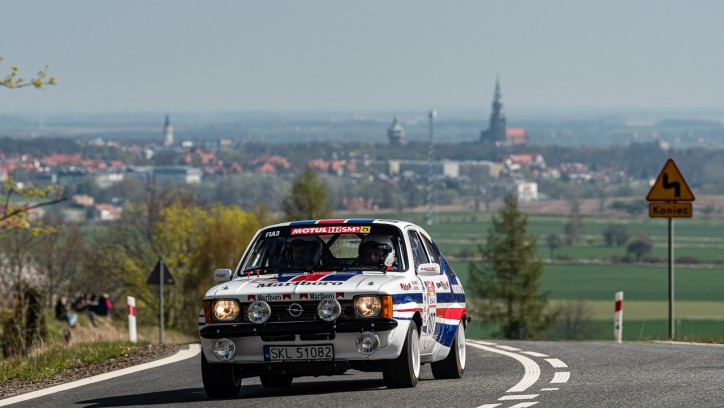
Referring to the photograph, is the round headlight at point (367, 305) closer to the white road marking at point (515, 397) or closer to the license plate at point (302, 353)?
the license plate at point (302, 353)

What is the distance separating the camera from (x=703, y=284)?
122625 millimetres

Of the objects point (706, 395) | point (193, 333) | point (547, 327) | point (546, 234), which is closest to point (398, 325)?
point (706, 395)

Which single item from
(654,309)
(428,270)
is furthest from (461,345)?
(654,309)

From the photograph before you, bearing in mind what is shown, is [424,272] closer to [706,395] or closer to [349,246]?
[349,246]

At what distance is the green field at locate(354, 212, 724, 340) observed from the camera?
93.4 meters

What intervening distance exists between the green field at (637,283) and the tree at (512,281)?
1867 millimetres

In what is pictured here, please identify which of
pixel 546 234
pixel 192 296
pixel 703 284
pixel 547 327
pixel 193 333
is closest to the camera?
pixel 193 333

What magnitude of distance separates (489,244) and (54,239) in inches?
1212

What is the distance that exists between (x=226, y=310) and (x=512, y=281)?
3639 inches

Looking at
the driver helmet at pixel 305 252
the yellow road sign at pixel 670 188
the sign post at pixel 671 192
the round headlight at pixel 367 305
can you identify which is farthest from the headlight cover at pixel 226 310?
the yellow road sign at pixel 670 188

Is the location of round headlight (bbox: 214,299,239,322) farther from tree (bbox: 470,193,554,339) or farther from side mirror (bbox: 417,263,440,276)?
tree (bbox: 470,193,554,339)

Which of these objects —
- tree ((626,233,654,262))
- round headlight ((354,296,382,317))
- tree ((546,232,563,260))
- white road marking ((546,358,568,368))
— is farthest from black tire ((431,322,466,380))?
tree ((546,232,563,260))

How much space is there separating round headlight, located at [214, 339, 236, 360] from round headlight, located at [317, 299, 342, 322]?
2.58 feet

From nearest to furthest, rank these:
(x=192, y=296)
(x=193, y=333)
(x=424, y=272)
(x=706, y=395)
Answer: (x=706, y=395), (x=424, y=272), (x=193, y=333), (x=192, y=296)
